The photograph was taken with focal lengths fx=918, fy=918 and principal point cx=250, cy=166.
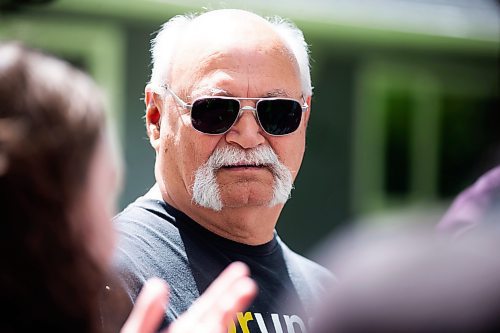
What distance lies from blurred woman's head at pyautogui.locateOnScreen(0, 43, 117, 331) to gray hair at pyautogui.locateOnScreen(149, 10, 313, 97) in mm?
1595

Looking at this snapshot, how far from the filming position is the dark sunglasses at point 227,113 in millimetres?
2807

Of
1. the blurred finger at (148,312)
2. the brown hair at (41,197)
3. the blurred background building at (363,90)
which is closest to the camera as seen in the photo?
the brown hair at (41,197)

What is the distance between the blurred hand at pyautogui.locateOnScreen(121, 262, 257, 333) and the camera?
4.90ft

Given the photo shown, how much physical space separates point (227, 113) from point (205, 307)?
1336mm

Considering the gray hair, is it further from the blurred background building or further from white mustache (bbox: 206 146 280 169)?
the blurred background building

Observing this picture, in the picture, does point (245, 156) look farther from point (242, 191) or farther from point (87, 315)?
point (87, 315)

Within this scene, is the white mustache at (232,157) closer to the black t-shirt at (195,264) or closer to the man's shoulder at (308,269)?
the black t-shirt at (195,264)

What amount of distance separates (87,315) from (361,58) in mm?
8806

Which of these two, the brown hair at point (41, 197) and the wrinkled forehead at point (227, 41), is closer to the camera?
the brown hair at point (41, 197)

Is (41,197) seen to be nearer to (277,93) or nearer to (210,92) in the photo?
(210,92)

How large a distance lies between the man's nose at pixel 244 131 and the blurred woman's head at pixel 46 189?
1.40m

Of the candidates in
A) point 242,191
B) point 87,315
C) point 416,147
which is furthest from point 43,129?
point 416,147

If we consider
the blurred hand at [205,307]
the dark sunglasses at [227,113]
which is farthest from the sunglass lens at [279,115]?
the blurred hand at [205,307]

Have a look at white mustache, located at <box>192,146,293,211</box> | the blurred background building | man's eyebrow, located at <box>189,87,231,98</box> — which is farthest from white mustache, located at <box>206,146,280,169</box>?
the blurred background building
